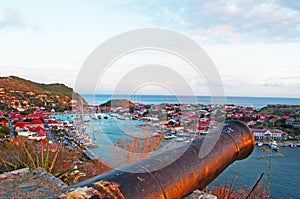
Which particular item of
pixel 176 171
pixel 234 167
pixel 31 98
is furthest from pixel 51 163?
pixel 31 98

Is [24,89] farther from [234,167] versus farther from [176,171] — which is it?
[176,171]

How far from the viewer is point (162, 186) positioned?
1507mm

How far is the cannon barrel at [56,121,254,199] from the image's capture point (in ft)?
4.29

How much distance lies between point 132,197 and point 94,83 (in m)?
3.68

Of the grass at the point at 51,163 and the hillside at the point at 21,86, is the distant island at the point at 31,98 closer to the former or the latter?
the hillside at the point at 21,86

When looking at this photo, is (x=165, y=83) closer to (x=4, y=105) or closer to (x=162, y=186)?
(x=162, y=186)

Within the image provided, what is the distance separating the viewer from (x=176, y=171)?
169 cm

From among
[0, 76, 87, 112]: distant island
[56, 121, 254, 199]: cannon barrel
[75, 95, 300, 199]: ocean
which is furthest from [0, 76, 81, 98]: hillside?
[56, 121, 254, 199]: cannon barrel

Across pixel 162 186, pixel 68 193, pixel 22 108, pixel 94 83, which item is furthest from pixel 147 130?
pixel 22 108

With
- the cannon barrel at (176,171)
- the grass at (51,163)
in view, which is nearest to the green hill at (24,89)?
the grass at (51,163)

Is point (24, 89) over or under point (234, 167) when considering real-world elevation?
over

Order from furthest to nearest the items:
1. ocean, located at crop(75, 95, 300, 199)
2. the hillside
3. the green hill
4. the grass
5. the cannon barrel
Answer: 1. the hillside
2. the green hill
3. ocean, located at crop(75, 95, 300, 199)
4. the grass
5. the cannon barrel

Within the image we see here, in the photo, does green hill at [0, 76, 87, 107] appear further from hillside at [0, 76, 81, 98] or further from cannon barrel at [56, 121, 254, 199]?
cannon barrel at [56, 121, 254, 199]

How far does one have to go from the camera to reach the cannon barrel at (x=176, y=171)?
1308mm
